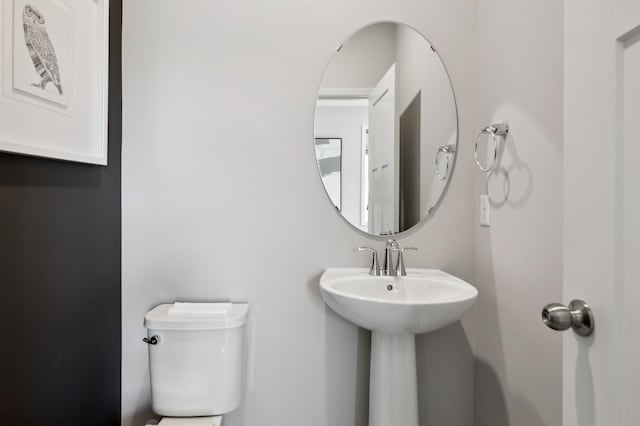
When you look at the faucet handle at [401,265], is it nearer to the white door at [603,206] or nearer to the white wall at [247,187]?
the white wall at [247,187]

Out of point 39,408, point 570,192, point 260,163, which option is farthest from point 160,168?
point 570,192

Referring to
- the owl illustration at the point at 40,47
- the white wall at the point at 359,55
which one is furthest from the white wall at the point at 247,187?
the owl illustration at the point at 40,47

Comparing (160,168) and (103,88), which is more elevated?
(103,88)

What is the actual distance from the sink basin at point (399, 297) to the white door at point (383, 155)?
24 centimetres

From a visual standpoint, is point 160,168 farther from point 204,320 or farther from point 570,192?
point 570,192

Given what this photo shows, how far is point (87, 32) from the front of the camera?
4.54ft

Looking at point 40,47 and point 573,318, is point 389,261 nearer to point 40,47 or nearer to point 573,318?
point 573,318

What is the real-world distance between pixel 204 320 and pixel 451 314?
0.86 m

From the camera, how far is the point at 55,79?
1.22 m

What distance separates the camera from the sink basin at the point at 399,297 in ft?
3.98

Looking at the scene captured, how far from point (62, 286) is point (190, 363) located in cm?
50

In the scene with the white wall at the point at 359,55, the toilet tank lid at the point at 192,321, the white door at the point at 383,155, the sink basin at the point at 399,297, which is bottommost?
the toilet tank lid at the point at 192,321

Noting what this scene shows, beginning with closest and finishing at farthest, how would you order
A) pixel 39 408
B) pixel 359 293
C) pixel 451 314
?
pixel 39 408 < pixel 451 314 < pixel 359 293

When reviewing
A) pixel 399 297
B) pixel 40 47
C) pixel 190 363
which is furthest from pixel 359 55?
pixel 190 363
